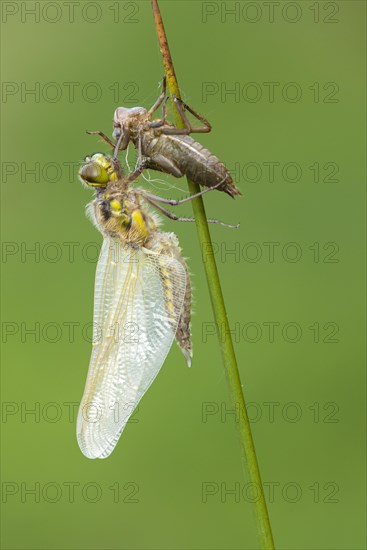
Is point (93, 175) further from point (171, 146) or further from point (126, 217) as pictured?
point (171, 146)

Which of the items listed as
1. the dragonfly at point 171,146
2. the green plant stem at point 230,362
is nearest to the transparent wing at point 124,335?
the dragonfly at point 171,146

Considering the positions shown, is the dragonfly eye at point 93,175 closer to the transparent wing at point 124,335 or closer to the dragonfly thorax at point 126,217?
the dragonfly thorax at point 126,217

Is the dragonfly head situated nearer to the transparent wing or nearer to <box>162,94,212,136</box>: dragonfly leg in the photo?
the transparent wing

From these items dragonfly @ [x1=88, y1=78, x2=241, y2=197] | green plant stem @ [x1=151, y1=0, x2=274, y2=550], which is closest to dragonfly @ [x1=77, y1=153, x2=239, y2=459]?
dragonfly @ [x1=88, y1=78, x2=241, y2=197]

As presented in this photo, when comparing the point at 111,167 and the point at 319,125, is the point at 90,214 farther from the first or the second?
the point at 319,125

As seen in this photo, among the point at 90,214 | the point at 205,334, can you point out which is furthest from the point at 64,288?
the point at 90,214

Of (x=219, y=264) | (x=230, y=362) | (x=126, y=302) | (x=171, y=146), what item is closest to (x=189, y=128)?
(x=171, y=146)

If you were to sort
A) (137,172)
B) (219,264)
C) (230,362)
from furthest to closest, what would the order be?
(219,264) → (137,172) → (230,362)

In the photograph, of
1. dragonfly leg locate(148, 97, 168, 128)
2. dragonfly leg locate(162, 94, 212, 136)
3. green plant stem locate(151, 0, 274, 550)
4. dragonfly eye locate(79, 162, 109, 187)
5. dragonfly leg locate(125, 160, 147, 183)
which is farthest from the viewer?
dragonfly eye locate(79, 162, 109, 187)
